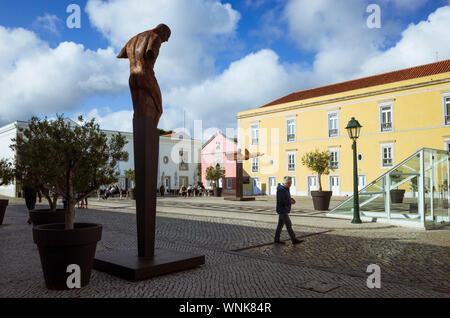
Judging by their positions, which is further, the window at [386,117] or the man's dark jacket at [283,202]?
the window at [386,117]

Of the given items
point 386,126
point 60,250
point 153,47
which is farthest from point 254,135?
point 60,250

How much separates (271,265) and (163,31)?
156 inches

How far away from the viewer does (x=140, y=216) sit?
5074mm

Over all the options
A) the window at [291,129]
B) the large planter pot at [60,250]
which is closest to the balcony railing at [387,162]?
the window at [291,129]

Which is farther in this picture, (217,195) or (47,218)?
(217,195)

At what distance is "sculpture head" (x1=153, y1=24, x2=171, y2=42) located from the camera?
5254 millimetres

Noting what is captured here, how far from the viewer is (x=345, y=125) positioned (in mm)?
28469

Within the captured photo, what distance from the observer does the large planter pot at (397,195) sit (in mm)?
10184

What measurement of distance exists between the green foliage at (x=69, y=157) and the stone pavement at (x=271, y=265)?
4.05 feet

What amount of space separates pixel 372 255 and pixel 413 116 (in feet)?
74.8

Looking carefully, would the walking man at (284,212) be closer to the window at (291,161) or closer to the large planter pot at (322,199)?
the large planter pot at (322,199)

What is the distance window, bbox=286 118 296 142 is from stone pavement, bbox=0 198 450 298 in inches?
902
